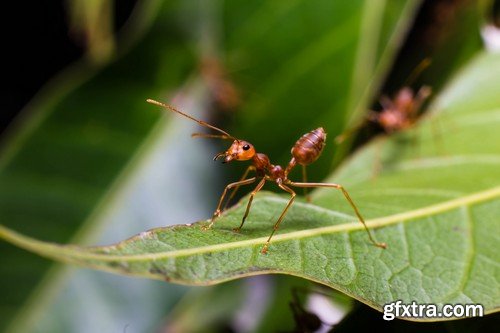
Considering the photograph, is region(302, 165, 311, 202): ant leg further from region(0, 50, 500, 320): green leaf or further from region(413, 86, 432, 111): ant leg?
region(413, 86, 432, 111): ant leg

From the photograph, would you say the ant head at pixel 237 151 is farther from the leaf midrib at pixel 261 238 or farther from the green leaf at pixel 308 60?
the green leaf at pixel 308 60

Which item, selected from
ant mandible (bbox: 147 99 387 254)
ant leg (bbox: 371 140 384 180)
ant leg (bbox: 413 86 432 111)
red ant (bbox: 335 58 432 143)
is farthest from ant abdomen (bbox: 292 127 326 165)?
ant leg (bbox: 413 86 432 111)

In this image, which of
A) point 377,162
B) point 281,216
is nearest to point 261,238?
point 281,216

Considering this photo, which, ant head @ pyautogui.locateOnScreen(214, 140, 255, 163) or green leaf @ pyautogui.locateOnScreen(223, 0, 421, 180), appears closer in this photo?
ant head @ pyautogui.locateOnScreen(214, 140, 255, 163)

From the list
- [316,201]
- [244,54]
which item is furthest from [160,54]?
[316,201]

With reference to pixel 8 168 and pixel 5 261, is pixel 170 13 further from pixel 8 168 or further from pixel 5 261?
pixel 5 261

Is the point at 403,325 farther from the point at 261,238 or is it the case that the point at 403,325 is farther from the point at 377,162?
the point at 377,162

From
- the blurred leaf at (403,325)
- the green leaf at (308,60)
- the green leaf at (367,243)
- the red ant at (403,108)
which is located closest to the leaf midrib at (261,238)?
the green leaf at (367,243)

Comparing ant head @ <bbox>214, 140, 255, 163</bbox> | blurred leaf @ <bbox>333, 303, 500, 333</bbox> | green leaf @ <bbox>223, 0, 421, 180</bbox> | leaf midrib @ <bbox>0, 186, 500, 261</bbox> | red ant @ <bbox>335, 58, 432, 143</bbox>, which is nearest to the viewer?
leaf midrib @ <bbox>0, 186, 500, 261</bbox>
